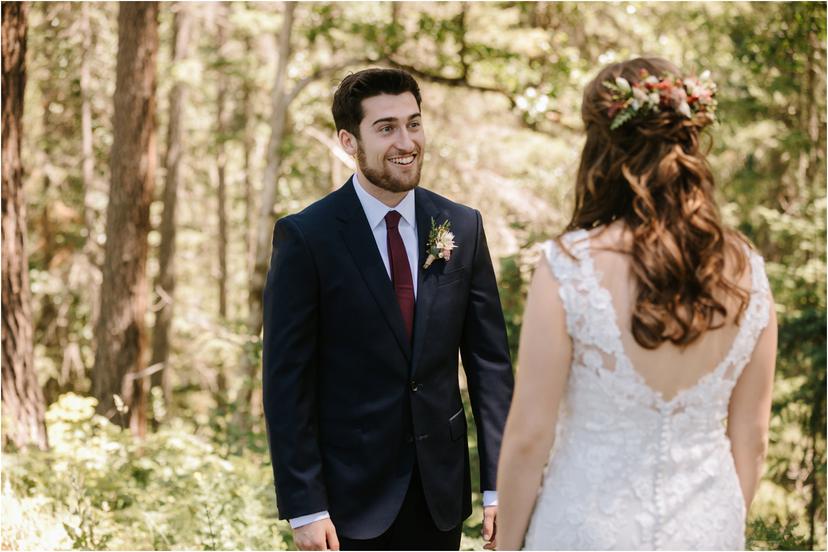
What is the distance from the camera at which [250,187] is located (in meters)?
18.4

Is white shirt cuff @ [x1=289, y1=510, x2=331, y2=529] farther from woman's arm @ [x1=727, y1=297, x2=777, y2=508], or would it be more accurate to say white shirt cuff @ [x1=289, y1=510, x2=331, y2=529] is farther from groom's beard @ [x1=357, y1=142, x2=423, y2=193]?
woman's arm @ [x1=727, y1=297, x2=777, y2=508]

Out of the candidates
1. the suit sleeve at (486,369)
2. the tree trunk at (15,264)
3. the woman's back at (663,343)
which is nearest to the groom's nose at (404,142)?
the suit sleeve at (486,369)

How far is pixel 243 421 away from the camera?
29.2 ft

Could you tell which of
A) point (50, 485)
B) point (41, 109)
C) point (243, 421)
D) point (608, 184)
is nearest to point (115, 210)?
point (243, 421)

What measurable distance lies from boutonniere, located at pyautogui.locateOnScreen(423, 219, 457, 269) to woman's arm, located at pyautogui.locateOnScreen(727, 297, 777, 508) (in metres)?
1.01

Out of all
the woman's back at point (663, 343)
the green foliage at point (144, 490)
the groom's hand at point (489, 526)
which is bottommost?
the green foliage at point (144, 490)

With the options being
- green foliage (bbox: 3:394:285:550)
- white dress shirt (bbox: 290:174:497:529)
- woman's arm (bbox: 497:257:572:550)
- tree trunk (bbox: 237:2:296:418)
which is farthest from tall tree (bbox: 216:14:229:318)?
woman's arm (bbox: 497:257:572:550)

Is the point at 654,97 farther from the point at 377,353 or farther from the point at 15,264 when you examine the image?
the point at 15,264

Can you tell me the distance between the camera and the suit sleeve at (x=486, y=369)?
2.97 metres

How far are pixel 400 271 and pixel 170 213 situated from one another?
1275 centimetres

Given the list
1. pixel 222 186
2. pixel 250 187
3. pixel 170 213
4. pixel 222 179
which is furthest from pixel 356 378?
pixel 222 186

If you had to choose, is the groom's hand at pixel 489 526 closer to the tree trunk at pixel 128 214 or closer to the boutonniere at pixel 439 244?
the boutonniere at pixel 439 244

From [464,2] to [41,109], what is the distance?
313 inches

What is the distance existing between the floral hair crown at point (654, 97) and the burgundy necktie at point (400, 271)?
39.1 inches
